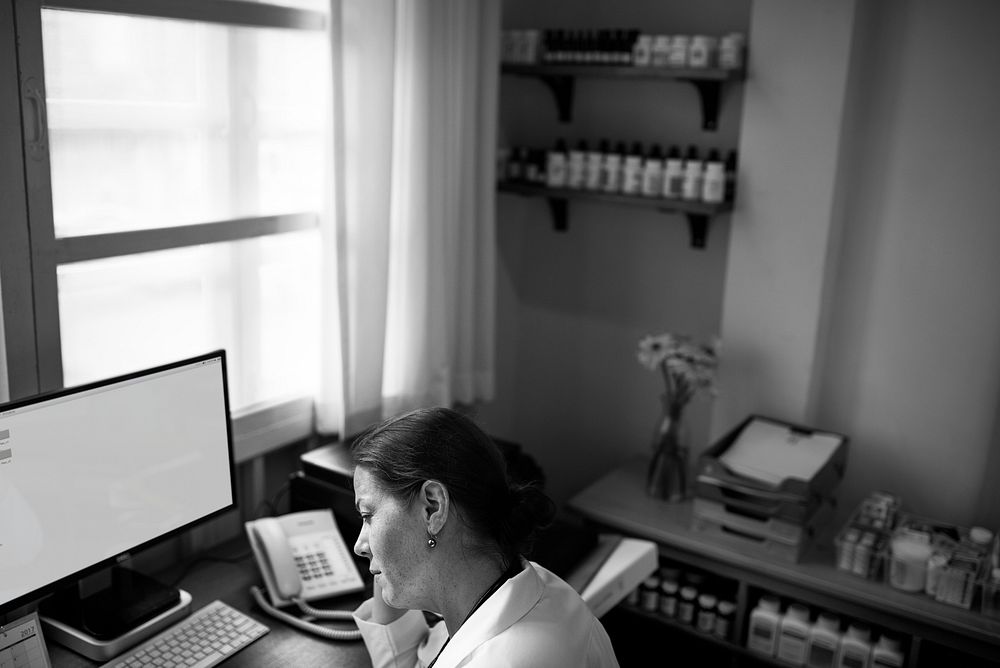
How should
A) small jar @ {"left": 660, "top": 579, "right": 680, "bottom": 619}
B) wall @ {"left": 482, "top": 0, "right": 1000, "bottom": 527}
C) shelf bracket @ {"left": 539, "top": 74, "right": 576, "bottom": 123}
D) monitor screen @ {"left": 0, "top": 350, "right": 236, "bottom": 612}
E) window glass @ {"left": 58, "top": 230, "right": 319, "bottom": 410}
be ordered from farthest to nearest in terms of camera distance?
shelf bracket @ {"left": 539, "top": 74, "right": 576, "bottom": 123} → small jar @ {"left": 660, "top": 579, "right": 680, "bottom": 619} → wall @ {"left": 482, "top": 0, "right": 1000, "bottom": 527} → window glass @ {"left": 58, "top": 230, "right": 319, "bottom": 410} → monitor screen @ {"left": 0, "top": 350, "right": 236, "bottom": 612}

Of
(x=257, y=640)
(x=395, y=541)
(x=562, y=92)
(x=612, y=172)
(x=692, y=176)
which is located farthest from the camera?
(x=562, y=92)

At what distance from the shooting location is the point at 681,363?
273 centimetres

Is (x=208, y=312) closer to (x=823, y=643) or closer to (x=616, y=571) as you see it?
(x=616, y=571)

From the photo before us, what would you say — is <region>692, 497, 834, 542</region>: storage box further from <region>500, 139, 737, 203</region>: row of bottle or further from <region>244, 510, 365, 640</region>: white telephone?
<region>244, 510, 365, 640</region>: white telephone

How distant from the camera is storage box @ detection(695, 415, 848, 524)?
2.46 metres

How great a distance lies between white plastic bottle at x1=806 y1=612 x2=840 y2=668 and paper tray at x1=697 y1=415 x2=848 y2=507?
0.31m

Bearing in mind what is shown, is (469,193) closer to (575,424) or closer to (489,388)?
(489,388)

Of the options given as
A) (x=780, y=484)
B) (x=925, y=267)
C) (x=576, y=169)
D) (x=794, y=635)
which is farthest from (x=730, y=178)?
(x=794, y=635)

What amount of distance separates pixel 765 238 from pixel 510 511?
161 centimetres

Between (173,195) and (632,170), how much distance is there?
1.34 metres

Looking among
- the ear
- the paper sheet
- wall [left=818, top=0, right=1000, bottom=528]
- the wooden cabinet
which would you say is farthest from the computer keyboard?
wall [left=818, top=0, right=1000, bottom=528]

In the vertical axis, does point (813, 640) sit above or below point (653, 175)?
below

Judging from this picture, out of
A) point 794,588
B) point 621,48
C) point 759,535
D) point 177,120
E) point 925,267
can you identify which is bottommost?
point 794,588

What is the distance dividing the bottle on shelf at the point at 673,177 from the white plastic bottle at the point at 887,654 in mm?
1330
